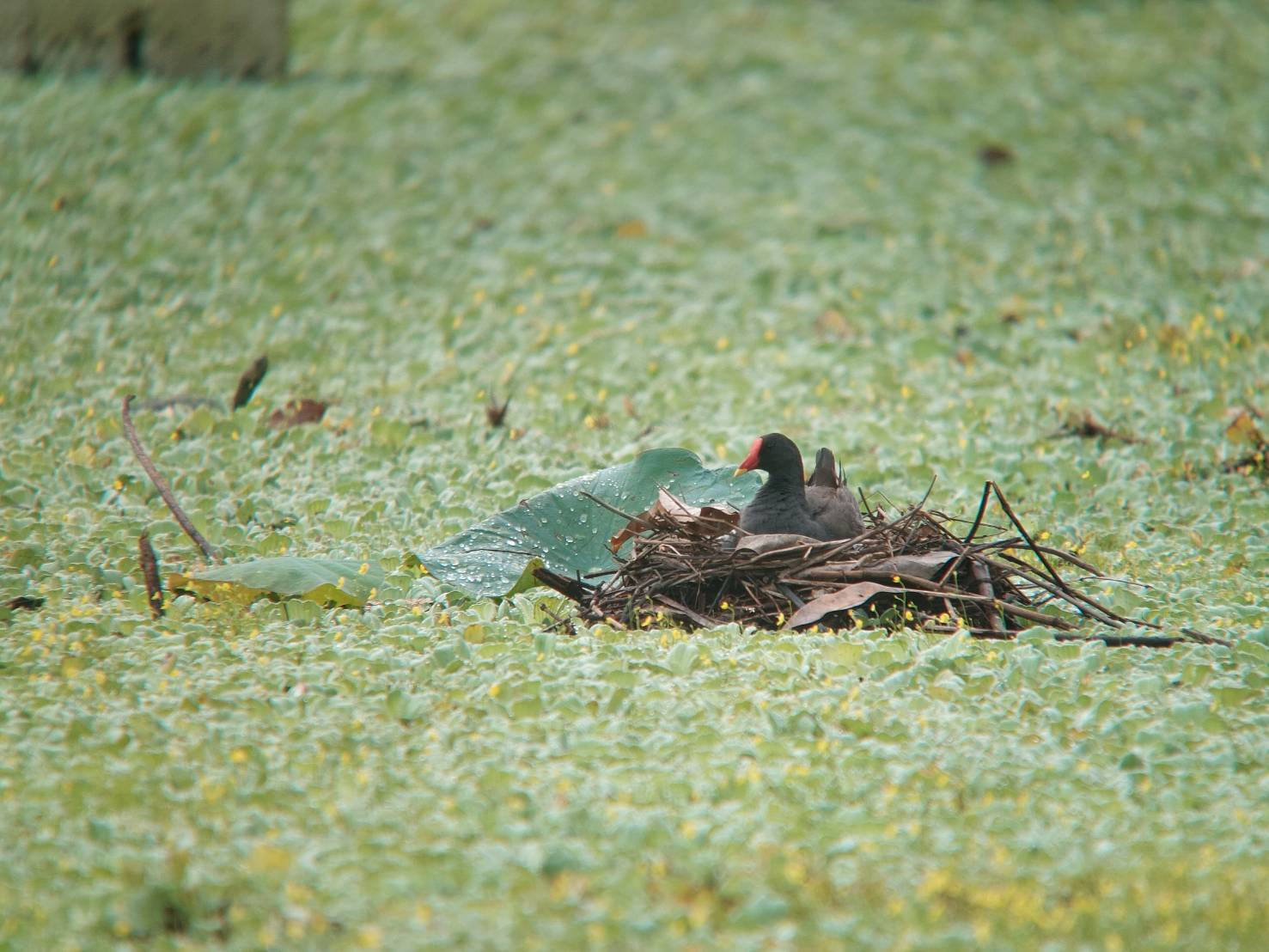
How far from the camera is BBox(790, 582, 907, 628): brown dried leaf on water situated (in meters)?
4.33

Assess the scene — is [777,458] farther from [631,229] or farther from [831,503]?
[631,229]

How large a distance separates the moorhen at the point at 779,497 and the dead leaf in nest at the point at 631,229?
189 inches

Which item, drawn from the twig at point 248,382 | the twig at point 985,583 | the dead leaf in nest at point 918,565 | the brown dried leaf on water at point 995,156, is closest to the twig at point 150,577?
the dead leaf in nest at point 918,565

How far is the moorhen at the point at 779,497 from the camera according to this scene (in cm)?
479

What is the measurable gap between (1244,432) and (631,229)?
442cm

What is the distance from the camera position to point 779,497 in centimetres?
485

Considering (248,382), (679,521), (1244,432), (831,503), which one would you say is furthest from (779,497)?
(248,382)

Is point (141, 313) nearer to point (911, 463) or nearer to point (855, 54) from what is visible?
point (911, 463)

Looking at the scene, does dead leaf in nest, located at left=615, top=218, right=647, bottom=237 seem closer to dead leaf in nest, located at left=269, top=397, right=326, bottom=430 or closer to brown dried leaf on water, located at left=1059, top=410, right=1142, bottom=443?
dead leaf in nest, located at left=269, top=397, right=326, bottom=430

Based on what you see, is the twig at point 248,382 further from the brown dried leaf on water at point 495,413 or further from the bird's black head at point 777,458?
the bird's black head at point 777,458

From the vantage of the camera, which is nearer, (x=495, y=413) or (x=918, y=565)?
(x=918, y=565)

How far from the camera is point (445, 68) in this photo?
37.7 ft

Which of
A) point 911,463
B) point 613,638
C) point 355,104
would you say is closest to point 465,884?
point 613,638

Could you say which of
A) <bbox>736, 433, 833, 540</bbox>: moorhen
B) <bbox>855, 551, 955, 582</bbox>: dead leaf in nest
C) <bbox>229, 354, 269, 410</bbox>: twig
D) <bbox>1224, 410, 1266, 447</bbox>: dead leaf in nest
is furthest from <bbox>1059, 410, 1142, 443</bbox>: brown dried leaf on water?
<bbox>229, 354, 269, 410</bbox>: twig
